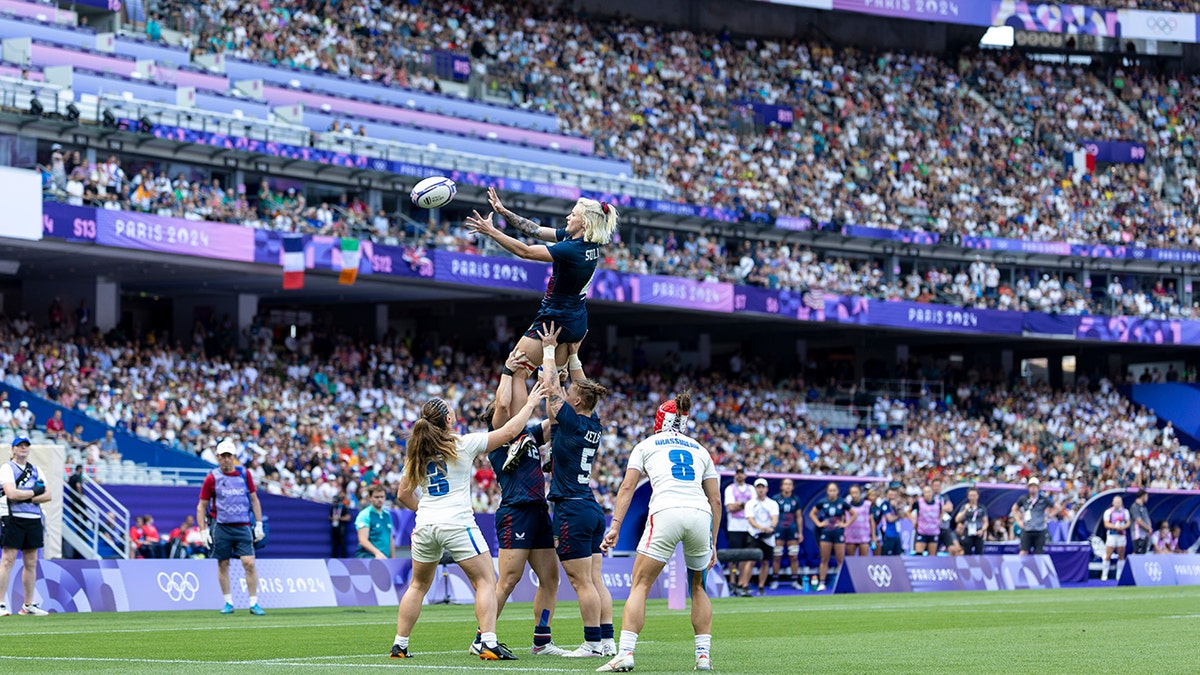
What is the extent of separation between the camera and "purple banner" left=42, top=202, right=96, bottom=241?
3425cm

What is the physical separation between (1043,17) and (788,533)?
4395cm

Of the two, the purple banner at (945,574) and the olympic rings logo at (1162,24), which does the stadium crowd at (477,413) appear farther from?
the olympic rings logo at (1162,24)

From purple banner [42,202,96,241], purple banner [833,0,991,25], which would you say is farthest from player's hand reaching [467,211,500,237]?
purple banner [833,0,991,25]

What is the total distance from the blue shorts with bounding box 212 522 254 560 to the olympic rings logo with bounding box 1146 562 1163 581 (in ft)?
67.8

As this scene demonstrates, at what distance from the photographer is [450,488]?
1173cm

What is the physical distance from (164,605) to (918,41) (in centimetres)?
5451

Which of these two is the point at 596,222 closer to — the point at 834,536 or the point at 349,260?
the point at 834,536

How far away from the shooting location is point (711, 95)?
2274 inches

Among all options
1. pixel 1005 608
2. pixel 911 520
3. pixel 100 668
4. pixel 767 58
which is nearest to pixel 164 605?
pixel 100 668

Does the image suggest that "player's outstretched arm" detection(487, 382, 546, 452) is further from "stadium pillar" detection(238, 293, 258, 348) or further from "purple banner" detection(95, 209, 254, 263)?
"stadium pillar" detection(238, 293, 258, 348)

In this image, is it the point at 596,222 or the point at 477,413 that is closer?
the point at 596,222

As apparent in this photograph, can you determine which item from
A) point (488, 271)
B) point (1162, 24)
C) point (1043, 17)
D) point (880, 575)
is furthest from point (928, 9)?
point (880, 575)

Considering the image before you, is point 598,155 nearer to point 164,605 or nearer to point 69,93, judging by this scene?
point 69,93

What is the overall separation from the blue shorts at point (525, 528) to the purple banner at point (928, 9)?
51.4 meters
